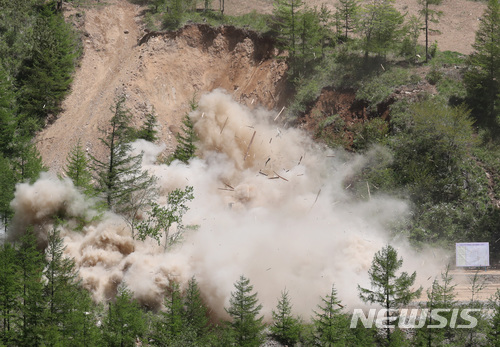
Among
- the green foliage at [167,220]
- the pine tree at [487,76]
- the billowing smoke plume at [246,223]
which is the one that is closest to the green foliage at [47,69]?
the billowing smoke plume at [246,223]

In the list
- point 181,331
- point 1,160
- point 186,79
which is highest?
point 186,79

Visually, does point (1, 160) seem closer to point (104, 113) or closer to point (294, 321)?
point (104, 113)

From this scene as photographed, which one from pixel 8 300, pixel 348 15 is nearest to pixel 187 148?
pixel 8 300

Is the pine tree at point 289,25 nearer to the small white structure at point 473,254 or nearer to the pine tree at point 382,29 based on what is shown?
the pine tree at point 382,29

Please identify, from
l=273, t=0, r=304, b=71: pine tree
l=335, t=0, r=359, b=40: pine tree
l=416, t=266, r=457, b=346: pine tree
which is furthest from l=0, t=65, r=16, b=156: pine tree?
l=416, t=266, r=457, b=346: pine tree

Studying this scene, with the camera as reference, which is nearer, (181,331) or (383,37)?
(181,331)

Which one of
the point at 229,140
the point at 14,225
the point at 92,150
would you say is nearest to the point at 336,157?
the point at 229,140
